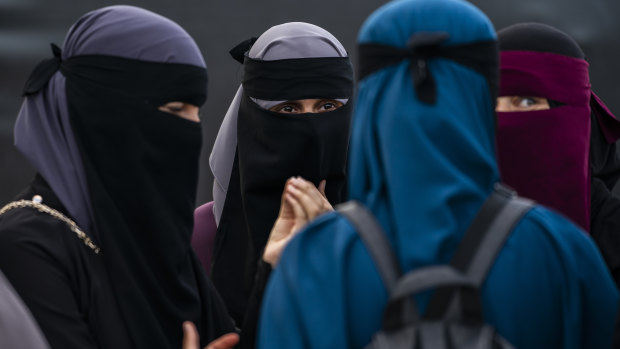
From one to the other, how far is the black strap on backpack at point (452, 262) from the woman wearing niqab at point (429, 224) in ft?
0.06

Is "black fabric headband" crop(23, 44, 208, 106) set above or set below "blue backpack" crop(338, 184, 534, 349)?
above

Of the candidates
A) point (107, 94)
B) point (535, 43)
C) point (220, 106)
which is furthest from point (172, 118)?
point (220, 106)

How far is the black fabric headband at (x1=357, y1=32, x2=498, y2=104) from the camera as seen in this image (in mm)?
1467

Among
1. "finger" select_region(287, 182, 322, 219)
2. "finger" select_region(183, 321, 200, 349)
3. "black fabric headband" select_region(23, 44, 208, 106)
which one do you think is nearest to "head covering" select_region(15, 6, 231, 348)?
"black fabric headband" select_region(23, 44, 208, 106)

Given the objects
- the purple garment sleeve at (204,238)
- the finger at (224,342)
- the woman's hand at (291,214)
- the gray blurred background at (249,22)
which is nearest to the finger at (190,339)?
the finger at (224,342)

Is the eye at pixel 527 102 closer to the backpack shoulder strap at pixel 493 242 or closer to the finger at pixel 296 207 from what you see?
the finger at pixel 296 207

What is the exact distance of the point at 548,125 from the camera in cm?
246

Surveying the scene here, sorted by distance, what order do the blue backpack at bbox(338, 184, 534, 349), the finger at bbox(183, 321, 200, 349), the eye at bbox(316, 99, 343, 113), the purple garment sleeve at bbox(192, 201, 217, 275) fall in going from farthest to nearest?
Answer: the purple garment sleeve at bbox(192, 201, 217, 275), the eye at bbox(316, 99, 343, 113), the finger at bbox(183, 321, 200, 349), the blue backpack at bbox(338, 184, 534, 349)

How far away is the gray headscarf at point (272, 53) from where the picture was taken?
3.01 metres

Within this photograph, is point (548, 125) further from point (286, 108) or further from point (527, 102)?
point (286, 108)

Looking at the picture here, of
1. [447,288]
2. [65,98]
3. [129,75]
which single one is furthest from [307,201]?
[447,288]

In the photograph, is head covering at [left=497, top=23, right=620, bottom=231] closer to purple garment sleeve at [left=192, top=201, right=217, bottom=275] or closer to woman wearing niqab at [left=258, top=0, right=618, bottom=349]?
woman wearing niqab at [left=258, top=0, right=618, bottom=349]

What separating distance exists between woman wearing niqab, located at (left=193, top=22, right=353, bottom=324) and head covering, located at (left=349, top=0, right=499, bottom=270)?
1340mm

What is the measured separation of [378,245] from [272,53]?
1.70m
